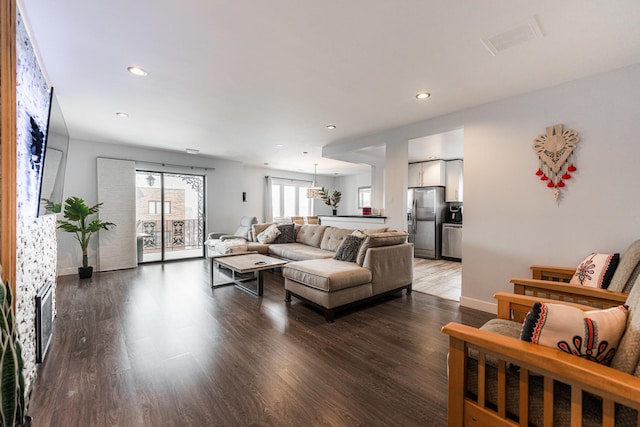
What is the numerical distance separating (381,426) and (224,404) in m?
0.93

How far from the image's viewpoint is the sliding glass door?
5949mm

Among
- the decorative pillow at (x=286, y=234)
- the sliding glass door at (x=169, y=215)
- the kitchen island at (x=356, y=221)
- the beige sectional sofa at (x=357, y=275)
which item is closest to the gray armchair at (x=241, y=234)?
the sliding glass door at (x=169, y=215)

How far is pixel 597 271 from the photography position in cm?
220

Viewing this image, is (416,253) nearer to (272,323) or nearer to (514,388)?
(272,323)

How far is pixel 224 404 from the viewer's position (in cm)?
166

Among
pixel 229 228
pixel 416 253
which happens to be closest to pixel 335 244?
pixel 416 253

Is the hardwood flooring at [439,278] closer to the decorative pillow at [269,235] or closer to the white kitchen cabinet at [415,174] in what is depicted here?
the white kitchen cabinet at [415,174]

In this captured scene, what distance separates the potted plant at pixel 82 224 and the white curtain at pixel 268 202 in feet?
13.2

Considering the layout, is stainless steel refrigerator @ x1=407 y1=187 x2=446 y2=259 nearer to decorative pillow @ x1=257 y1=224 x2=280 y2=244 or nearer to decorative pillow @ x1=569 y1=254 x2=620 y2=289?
decorative pillow @ x1=257 y1=224 x2=280 y2=244

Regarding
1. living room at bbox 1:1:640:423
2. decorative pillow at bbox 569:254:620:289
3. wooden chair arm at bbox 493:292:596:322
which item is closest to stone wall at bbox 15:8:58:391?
living room at bbox 1:1:640:423

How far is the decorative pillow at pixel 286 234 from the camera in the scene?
5.79 m

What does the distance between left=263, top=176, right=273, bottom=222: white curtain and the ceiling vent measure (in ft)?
A: 22.9

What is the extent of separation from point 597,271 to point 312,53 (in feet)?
9.49

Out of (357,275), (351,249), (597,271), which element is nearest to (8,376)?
(357,275)
